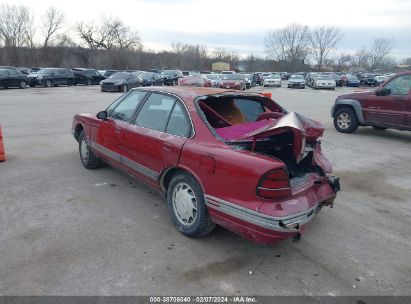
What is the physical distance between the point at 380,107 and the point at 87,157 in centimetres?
733

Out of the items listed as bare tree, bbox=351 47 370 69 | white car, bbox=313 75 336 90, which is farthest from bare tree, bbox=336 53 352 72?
white car, bbox=313 75 336 90

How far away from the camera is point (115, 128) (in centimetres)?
491

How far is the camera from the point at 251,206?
9.98 feet

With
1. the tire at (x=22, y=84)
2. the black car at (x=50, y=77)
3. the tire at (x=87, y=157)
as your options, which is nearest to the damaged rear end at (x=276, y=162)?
the tire at (x=87, y=157)

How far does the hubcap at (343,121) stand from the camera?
10008 mm

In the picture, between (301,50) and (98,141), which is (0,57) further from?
(301,50)

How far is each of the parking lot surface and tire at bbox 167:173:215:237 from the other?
0.42 feet

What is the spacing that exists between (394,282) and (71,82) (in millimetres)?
32651

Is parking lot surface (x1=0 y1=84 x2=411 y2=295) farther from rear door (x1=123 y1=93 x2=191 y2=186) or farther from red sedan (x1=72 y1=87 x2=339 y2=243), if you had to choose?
rear door (x1=123 y1=93 x2=191 y2=186)

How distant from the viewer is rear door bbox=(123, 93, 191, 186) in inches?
151

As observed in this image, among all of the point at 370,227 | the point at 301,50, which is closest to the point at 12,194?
the point at 370,227

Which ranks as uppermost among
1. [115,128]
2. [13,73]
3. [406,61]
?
[406,61]

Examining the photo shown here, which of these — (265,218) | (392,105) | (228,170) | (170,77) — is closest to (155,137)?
(228,170)

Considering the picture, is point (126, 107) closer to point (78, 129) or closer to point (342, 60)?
point (78, 129)
